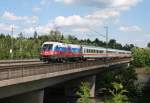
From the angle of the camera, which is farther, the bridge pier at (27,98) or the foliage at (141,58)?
the foliage at (141,58)

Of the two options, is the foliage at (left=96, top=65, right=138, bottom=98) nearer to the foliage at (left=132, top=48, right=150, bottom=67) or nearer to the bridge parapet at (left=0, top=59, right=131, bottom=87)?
the bridge parapet at (left=0, top=59, right=131, bottom=87)

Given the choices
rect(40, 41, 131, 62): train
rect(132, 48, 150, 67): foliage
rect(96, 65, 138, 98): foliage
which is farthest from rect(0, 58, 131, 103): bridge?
rect(132, 48, 150, 67): foliage

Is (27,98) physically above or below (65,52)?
below

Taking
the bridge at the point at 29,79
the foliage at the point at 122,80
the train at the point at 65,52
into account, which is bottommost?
the foliage at the point at 122,80

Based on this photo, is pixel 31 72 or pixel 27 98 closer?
pixel 31 72

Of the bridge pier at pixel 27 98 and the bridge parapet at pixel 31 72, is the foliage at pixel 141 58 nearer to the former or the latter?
the bridge parapet at pixel 31 72

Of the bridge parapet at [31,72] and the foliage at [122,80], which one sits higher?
the bridge parapet at [31,72]

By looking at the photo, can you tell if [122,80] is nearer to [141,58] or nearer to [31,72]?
[31,72]

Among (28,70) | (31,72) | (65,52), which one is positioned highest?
(65,52)

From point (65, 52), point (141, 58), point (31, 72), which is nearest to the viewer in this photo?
point (31, 72)

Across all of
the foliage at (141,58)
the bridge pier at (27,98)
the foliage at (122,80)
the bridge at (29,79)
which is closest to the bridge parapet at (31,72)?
the bridge at (29,79)

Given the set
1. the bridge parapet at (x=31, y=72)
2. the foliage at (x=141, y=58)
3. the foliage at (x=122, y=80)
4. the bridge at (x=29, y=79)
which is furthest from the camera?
the foliage at (x=141, y=58)

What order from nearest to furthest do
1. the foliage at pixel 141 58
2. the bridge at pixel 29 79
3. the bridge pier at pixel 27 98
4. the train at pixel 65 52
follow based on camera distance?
the bridge at pixel 29 79, the bridge pier at pixel 27 98, the train at pixel 65 52, the foliage at pixel 141 58

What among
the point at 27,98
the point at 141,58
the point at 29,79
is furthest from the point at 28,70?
the point at 141,58
